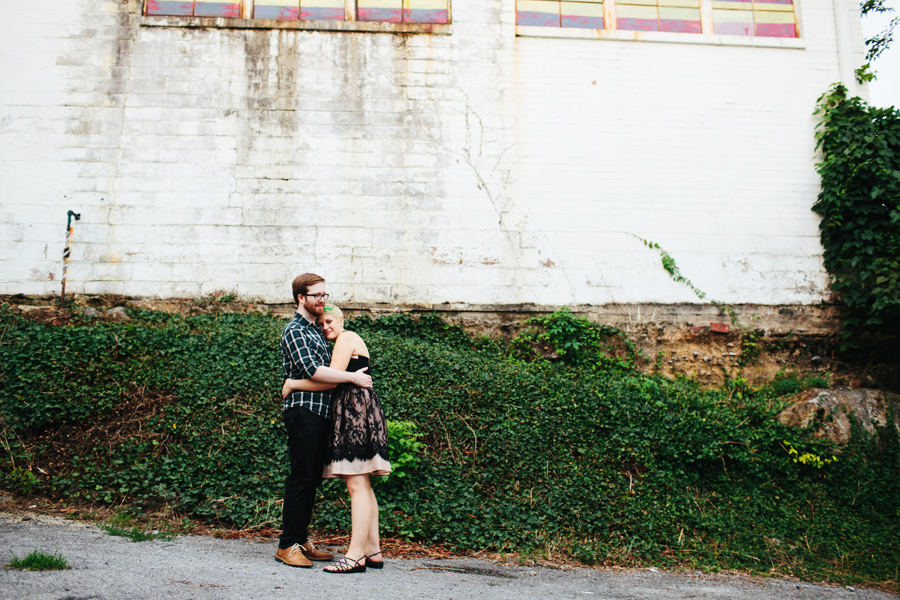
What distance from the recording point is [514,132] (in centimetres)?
824

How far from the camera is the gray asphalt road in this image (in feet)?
9.82

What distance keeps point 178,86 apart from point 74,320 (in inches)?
141

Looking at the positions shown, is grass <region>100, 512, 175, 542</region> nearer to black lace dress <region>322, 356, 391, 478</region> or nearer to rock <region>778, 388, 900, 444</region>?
black lace dress <region>322, 356, 391, 478</region>

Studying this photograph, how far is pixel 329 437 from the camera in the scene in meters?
3.58

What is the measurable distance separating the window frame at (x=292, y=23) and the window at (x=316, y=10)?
2 centimetres

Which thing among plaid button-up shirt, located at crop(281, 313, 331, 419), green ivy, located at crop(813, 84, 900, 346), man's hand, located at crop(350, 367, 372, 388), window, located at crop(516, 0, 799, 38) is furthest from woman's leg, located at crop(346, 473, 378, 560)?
window, located at crop(516, 0, 799, 38)

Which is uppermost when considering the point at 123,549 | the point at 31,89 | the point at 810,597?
the point at 31,89

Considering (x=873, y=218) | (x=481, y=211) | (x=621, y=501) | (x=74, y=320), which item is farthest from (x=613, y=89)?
(x=74, y=320)

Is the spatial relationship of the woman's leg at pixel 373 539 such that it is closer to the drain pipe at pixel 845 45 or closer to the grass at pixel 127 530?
the grass at pixel 127 530

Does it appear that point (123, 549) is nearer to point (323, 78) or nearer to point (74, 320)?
point (74, 320)

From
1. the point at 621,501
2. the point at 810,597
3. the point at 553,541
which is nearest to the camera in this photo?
the point at 810,597

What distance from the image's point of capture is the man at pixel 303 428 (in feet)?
11.4

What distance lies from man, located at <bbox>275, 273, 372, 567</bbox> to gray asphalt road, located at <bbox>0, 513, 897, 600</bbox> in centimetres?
18

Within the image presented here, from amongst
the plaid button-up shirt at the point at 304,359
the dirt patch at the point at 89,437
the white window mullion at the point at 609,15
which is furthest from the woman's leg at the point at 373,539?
the white window mullion at the point at 609,15
